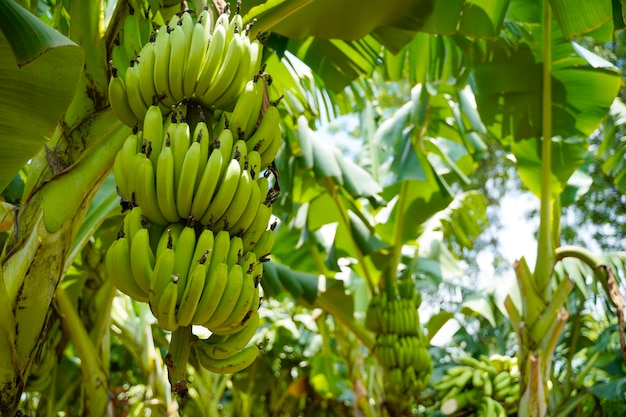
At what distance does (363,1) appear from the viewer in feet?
7.15

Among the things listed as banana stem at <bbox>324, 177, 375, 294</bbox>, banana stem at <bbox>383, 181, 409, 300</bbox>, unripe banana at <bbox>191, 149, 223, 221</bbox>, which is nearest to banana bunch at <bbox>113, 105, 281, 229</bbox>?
unripe banana at <bbox>191, 149, 223, 221</bbox>

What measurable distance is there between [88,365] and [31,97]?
1315mm

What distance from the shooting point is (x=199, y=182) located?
1.31 metres

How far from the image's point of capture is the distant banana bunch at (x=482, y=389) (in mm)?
3168

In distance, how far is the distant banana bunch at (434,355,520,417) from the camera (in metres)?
3.17

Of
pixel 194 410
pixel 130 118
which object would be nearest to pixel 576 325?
pixel 194 410

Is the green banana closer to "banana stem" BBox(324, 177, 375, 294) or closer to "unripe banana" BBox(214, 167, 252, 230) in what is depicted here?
"unripe banana" BBox(214, 167, 252, 230)

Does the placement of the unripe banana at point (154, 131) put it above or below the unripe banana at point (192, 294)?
above

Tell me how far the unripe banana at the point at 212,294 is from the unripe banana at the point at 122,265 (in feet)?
Result: 0.45

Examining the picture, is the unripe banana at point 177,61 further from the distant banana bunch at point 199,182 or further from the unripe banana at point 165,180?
the unripe banana at point 165,180

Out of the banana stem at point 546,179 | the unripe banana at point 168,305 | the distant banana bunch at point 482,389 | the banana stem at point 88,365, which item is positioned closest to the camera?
the unripe banana at point 168,305

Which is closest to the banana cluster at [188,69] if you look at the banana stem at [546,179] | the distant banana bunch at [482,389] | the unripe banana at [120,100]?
the unripe banana at [120,100]

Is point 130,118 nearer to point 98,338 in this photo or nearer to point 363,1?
point 363,1

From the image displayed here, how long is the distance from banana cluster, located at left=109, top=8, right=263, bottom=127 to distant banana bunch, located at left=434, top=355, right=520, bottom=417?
2.20 metres
